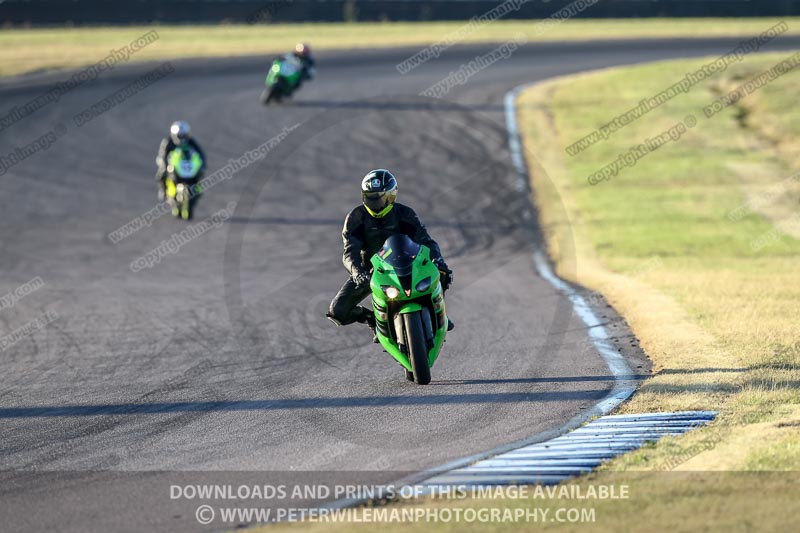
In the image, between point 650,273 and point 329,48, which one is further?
point 329,48

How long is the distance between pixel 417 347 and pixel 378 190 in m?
1.60

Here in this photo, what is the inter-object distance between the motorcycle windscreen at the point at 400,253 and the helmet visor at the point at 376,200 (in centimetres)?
57

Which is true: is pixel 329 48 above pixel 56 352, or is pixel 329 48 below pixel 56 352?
above

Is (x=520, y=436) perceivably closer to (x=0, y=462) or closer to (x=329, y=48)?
(x=0, y=462)

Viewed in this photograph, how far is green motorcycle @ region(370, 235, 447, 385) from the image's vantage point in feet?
28.8

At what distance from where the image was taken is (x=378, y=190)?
9.34m

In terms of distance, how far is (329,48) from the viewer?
42094mm

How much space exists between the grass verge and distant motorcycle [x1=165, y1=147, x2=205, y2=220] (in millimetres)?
7433

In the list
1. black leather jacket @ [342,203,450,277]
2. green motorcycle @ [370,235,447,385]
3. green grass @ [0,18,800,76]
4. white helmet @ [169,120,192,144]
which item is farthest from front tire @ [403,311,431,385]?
green grass @ [0,18,800,76]

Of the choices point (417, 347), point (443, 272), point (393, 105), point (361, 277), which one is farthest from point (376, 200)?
point (393, 105)

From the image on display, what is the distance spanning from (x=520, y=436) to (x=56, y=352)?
599 centimetres

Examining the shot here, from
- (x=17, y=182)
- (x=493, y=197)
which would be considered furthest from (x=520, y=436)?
(x=17, y=182)

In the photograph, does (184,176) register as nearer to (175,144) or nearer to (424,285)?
(175,144)

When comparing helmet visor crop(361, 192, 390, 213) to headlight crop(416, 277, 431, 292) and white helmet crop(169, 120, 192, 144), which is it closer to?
headlight crop(416, 277, 431, 292)
